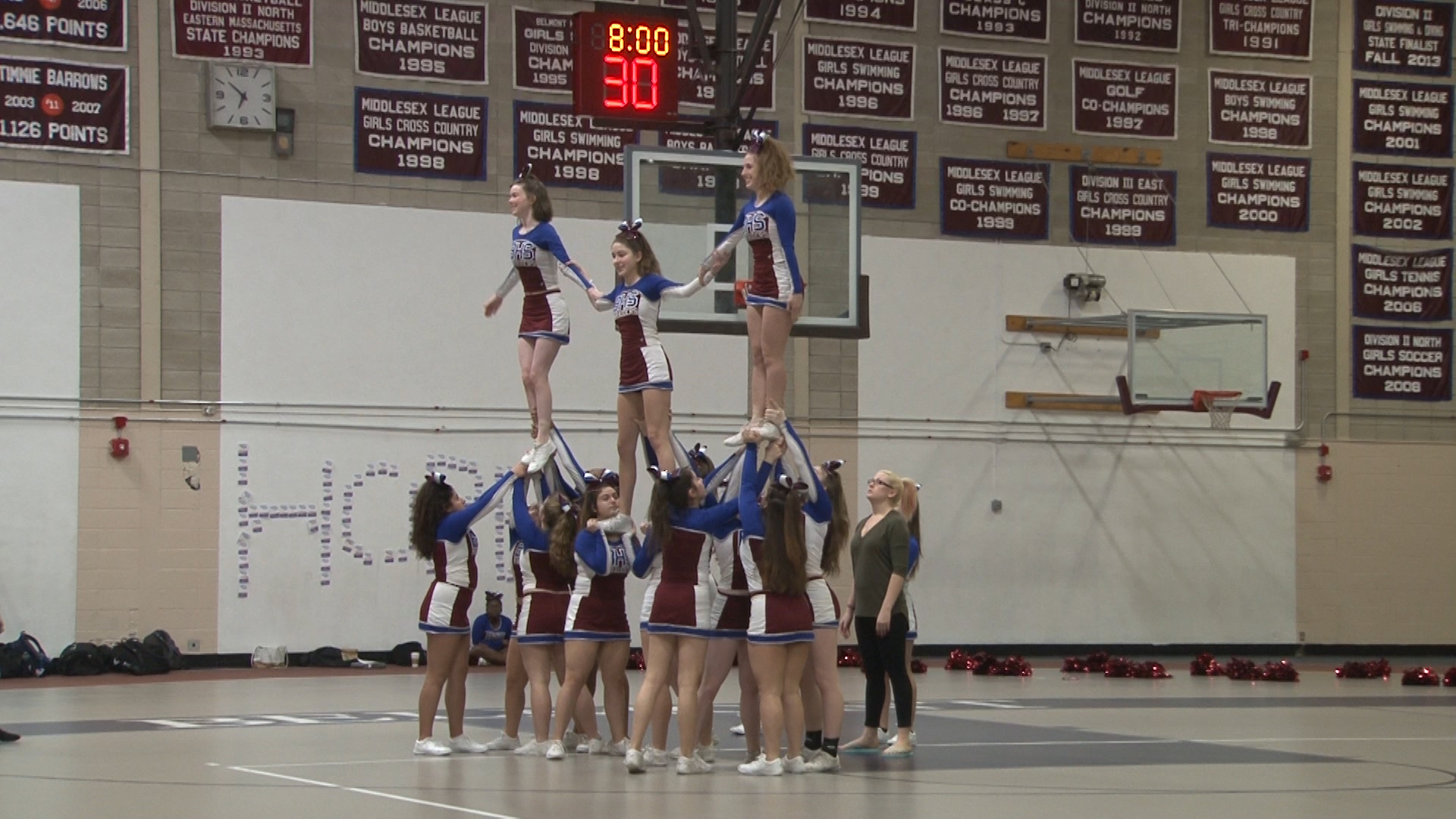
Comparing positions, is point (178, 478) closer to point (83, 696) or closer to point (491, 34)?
point (83, 696)

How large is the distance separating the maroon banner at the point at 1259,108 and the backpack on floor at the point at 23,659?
16920 millimetres

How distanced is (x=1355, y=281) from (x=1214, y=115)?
3192mm

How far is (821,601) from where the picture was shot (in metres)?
11.7

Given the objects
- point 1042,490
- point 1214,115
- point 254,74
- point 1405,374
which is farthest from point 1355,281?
point 254,74

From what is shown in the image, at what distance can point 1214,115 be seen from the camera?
A: 83.8 feet

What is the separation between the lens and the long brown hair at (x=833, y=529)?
11.9 meters

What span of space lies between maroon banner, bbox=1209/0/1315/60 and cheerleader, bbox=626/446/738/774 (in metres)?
17.4

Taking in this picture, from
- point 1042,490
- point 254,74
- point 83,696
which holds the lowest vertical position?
point 83,696

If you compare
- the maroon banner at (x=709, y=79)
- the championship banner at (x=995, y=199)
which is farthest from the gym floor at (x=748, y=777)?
the maroon banner at (x=709, y=79)

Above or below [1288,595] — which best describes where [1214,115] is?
above

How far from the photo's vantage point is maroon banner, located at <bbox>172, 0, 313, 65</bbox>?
20.9 meters

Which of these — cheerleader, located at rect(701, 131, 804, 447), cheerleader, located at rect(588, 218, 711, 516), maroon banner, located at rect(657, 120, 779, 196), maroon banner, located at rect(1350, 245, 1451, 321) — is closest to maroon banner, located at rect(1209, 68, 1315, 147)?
maroon banner, located at rect(1350, 245, 1451, 321)

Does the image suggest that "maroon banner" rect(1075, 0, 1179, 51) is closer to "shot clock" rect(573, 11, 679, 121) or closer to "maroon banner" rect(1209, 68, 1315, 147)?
"maroon banner" rect(1209, 68, 1315, 147)

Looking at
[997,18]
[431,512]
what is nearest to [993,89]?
[997,18]
